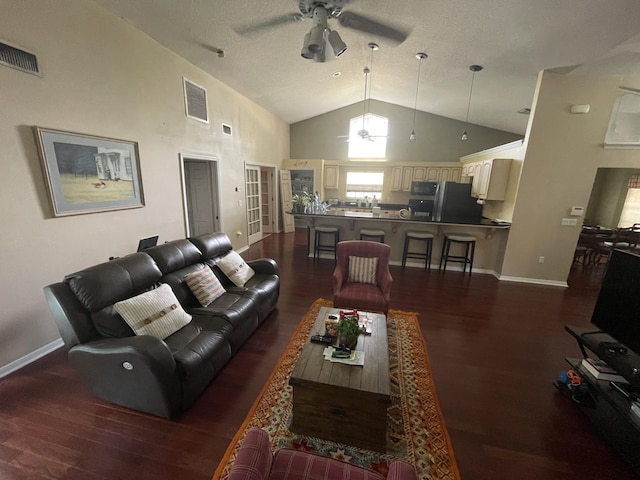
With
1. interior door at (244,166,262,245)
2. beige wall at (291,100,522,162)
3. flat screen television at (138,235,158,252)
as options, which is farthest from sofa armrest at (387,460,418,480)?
beige wall at (291,100,522,162)

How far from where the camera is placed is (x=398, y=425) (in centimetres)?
179

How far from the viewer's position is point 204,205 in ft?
16.4

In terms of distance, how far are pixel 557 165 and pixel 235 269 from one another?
198 inches

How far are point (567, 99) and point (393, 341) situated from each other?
442 centimetres

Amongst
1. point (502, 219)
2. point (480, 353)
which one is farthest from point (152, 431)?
point (502, 219)

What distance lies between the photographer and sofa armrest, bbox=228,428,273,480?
95cm

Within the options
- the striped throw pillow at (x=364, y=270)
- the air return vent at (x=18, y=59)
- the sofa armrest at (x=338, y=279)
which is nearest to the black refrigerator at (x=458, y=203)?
the striped throw pillow at (x=364, y=270)

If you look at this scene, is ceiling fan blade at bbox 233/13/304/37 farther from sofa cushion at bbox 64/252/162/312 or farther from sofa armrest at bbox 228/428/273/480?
sofa armrest at bbox 228/428/273/480

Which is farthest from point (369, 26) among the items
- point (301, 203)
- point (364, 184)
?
point (364, 184)

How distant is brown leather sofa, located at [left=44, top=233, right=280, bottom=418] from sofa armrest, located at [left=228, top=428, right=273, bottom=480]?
888 millimetres

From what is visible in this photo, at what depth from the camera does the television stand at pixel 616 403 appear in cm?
152

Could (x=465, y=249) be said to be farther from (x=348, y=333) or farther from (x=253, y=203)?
(x=253, y=203)

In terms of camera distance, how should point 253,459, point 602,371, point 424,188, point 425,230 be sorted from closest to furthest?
point 253,459
point 602,371
point 425,230
point 424,188

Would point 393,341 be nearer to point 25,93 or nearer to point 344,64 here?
point 25,93
